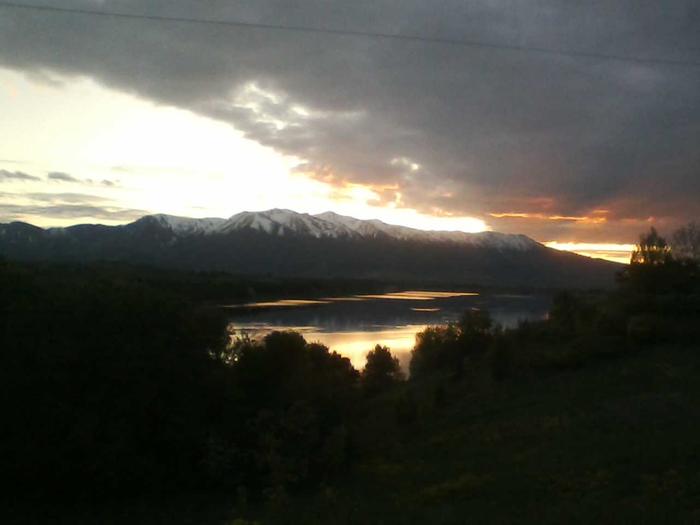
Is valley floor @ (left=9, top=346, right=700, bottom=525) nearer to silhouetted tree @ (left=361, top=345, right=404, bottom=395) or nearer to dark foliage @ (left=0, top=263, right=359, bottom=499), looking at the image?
dark foliage @ (left=0, top=263, right=359, bottom=499)

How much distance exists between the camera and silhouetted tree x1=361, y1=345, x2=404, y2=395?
127 feet

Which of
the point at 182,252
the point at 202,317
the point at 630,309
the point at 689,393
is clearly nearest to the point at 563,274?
the point at 630,309

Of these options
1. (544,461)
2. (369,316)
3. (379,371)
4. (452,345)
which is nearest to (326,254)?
(369,316)

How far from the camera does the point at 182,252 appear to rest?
→ 143500 mm

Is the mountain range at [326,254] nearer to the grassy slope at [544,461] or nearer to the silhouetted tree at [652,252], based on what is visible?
the silhouetted tree at [652,252]

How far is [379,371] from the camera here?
1566 inches

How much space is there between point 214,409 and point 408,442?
831 cm

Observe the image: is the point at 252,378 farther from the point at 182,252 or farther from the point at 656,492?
the point at 182,252

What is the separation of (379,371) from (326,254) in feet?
362

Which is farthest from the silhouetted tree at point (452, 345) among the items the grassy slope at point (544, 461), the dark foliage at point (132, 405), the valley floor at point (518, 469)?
the dark foliage at point (132, 405)

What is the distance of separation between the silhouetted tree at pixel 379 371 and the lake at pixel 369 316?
1.14 metres

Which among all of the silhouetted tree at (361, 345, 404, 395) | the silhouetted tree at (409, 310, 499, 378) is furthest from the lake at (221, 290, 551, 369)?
the silhouetted tree at (409, 310, 499, 378)

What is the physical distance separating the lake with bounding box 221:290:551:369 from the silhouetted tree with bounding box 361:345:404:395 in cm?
114

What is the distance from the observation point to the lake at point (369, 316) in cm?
4222
